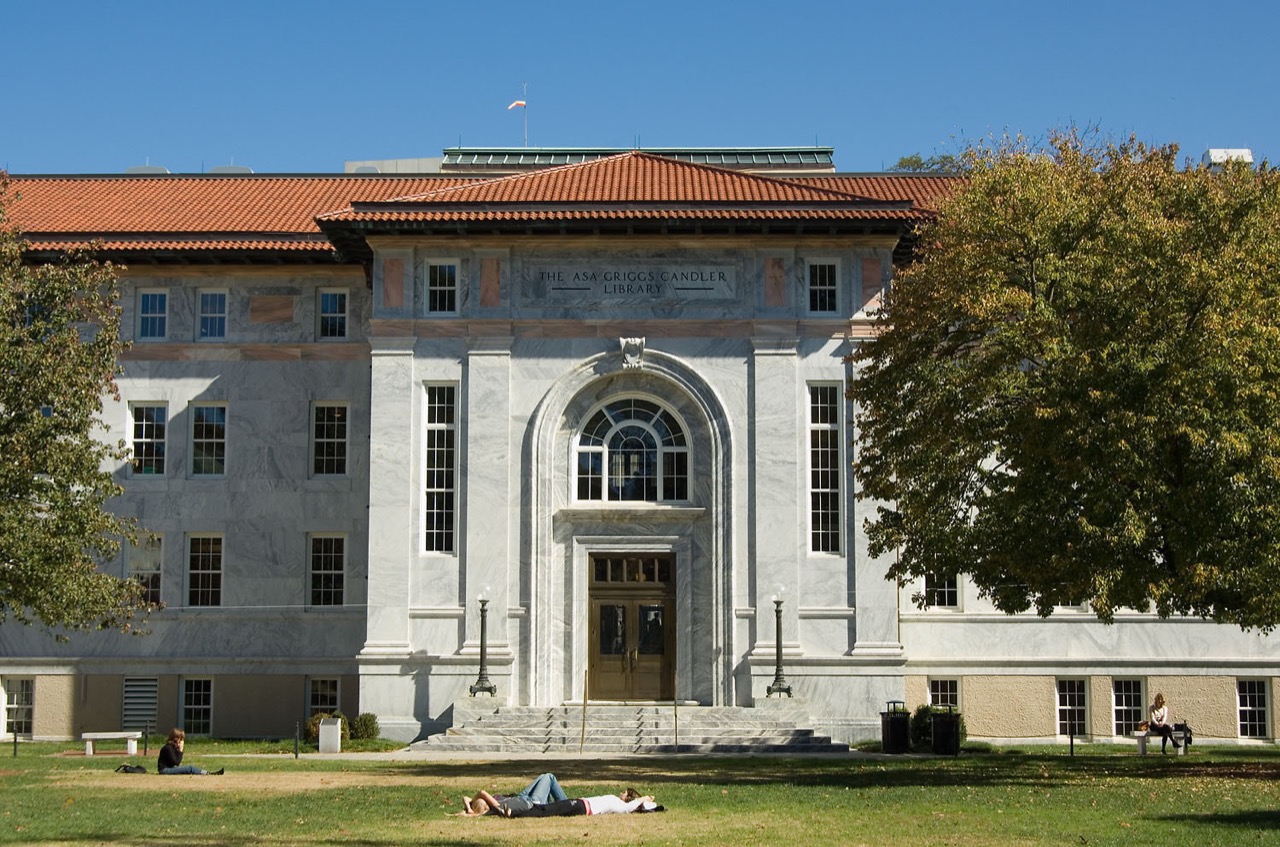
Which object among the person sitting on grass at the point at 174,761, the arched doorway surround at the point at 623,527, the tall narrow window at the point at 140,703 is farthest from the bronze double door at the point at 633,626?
the person sitting on grass at the point at 174,761

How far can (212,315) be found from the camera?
36.7 metres

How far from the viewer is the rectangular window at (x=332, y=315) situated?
120ft

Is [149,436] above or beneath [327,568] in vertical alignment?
above

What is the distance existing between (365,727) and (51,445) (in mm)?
9296

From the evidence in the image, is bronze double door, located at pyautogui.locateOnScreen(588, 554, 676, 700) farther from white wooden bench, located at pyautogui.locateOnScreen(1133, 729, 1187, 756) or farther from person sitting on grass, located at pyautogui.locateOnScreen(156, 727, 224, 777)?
person sitting on grass, located at pyautogui.locateOnScreen(156, 727, 224, 777)

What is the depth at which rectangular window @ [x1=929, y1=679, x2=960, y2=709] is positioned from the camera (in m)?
34.7

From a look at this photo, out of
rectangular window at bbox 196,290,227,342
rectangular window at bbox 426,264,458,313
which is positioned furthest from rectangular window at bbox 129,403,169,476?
rectangular window at bbox 426,264,458,313

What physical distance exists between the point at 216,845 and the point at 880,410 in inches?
568

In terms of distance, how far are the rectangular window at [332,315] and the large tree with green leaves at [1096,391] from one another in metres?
15.0

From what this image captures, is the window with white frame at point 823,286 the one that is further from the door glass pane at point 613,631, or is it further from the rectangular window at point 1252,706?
the rectangular window at point 1252,706

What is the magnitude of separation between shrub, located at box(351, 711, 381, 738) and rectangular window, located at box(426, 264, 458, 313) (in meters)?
8.97

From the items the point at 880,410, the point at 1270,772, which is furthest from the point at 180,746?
the point at 1270,772

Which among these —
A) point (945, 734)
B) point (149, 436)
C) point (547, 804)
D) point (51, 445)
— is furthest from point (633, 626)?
point (547, 804)

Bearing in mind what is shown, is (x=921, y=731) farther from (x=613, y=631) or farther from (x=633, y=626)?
(x=613, y=631)
